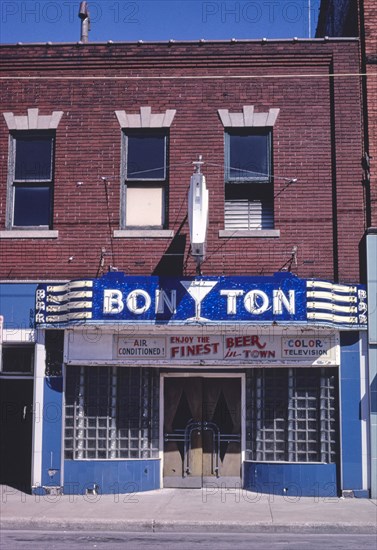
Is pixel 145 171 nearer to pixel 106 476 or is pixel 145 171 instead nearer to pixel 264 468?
pixel 106 476

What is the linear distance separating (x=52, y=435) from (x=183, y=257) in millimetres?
4214

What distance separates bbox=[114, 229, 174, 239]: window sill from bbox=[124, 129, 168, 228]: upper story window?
26cm

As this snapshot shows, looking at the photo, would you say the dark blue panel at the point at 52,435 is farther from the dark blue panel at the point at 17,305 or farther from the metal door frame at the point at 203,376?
the metal door frame at the point at 203,376

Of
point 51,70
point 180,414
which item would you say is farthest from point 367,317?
point 51,70

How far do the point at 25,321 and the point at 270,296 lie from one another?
15.7 ft

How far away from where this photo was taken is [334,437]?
1462 centimetres

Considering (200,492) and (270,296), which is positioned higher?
(270,296)

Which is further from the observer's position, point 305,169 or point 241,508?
point 305,169

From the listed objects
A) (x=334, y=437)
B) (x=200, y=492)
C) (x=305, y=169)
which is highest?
(x=305, y=169)

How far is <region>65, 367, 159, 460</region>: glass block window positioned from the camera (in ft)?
48.8

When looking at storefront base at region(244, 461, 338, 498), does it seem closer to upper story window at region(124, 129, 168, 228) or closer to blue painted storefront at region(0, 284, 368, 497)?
blue painted storefront at region(0, 284, 368, 497)

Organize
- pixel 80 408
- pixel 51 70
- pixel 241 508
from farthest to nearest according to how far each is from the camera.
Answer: pixel 51 70
pixel 80 408
pixel 241 508

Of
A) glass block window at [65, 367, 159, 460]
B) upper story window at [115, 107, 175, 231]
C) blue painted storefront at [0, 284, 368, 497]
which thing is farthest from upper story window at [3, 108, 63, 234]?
blue painted storefront at [0, 284, 368, 497]

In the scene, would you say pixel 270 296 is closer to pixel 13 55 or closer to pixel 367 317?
pixel 367 317
